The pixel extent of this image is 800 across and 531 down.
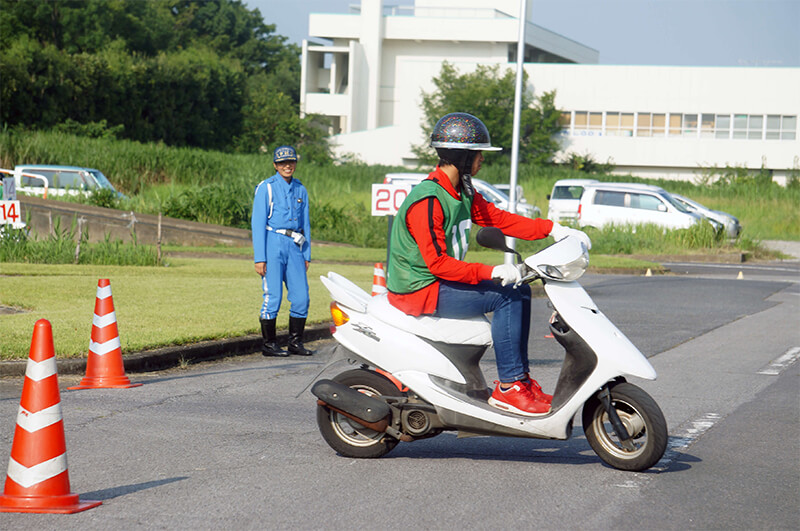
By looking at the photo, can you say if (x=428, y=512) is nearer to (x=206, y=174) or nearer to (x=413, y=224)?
(x=413, y=224)

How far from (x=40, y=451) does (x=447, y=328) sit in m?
2.16

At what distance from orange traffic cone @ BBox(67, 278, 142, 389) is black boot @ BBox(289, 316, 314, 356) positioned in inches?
91.6

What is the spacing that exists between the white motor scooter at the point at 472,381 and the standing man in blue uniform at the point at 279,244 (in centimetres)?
404

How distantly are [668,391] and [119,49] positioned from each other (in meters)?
56.4

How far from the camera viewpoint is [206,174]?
38.2 meters

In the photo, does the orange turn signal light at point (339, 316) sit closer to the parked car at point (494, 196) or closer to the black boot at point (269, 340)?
the black boot at point (269, 340)

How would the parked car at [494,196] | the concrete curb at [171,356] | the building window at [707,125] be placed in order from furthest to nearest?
the building window at [707,125]
the parked car at [494,196]
the concrete curb at [171,356]

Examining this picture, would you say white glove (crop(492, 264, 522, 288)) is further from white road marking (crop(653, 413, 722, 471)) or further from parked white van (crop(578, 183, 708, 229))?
parked white van (crop(578, 183, 708, 229))

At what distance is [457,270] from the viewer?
5473 mm

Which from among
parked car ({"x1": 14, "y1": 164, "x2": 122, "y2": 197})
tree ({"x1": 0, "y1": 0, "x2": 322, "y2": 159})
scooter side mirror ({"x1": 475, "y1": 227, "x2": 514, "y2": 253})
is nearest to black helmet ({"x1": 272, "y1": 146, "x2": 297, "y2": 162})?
scooter side mirror ({"x1": 475, "y1": 227, "x2": 514, "y2": 253})

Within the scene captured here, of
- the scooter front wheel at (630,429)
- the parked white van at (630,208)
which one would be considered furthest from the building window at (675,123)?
the scooter front wheel at (630,429)

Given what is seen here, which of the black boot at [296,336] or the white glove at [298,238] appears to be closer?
the white glove at [298,238]

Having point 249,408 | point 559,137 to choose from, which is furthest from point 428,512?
point 559,137

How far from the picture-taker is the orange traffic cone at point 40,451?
473cm
